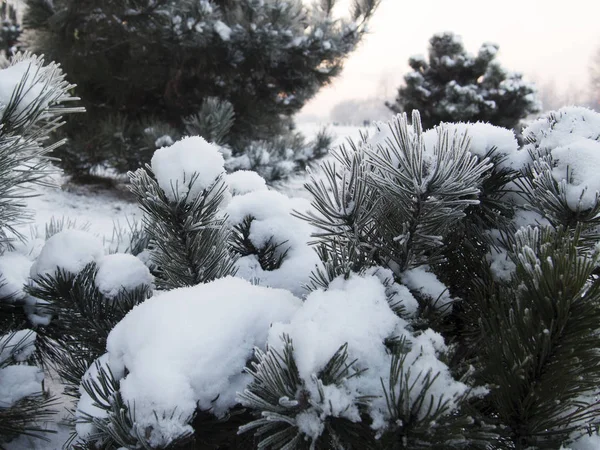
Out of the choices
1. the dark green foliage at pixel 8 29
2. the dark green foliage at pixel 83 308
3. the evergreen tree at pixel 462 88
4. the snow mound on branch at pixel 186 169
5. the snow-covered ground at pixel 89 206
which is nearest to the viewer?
the snow mound on branch at pixel 186 169

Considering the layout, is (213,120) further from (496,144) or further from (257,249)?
(496,144)

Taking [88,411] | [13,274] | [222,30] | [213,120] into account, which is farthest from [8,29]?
[88,411]

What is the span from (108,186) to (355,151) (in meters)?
6.91

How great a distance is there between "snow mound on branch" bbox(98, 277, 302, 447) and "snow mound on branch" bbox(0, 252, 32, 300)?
751 mm

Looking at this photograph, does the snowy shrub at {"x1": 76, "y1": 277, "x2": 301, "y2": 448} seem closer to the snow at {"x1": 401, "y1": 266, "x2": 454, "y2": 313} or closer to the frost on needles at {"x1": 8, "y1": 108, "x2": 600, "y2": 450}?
the frost on needles at {"x1": 8, "y1": 108, "x2": 600, "y2": 450}

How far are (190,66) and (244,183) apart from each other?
211 inches

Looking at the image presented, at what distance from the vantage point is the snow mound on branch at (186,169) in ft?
3.05

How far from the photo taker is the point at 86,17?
5469 mm

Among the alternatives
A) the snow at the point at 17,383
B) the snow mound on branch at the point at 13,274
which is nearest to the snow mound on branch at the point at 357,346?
the snow at the point at 17,383

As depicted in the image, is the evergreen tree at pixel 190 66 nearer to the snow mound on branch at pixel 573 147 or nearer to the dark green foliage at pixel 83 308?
the dark green foliage at pixel 83 308

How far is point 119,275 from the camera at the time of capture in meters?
1.22

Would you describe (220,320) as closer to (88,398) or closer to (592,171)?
(88,398)

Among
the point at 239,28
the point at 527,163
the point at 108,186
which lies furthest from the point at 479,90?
the point at 527,163

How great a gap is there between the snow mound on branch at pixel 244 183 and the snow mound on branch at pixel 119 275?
461mm
